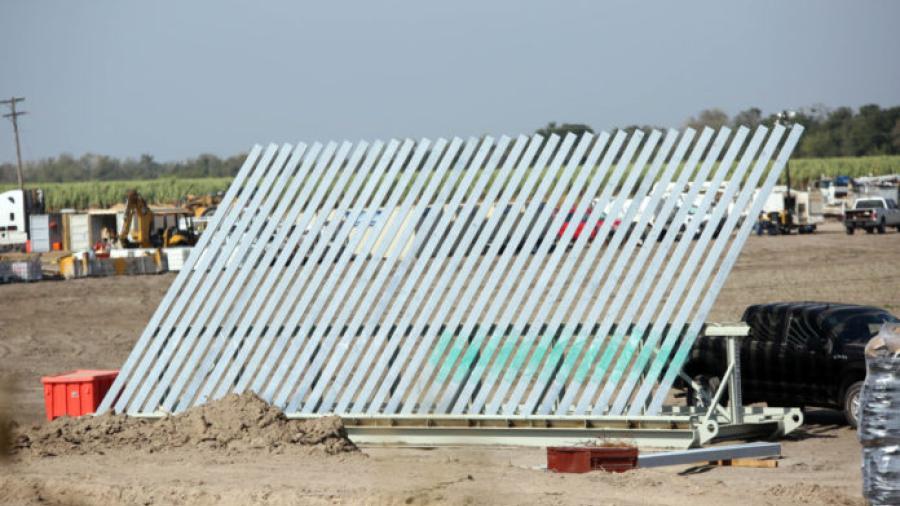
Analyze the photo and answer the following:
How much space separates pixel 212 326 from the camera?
50.0 feet

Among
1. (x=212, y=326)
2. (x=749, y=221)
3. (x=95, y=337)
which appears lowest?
(x=95, y=337)

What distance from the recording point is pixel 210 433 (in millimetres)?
13289

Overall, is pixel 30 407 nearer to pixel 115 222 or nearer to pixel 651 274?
pixel 651 274

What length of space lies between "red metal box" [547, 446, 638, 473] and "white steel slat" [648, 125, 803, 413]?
1413 millimetres

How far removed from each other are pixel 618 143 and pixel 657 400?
9.19ft

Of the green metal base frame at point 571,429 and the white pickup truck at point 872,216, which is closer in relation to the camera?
the green metal base frame at point 571,429

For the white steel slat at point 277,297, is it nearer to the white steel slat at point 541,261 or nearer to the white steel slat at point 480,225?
the white steel slat at point 480,225

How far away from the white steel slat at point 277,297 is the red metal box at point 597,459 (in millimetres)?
4371

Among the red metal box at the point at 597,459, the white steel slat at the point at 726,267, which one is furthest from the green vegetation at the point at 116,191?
the red metal box at the point at 597,459

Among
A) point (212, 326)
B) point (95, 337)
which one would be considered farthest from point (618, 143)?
point (95, 337)

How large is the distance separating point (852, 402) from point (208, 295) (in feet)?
25.1

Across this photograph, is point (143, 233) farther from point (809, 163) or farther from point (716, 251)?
point (809, 163)

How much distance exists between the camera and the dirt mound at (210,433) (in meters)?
13.0

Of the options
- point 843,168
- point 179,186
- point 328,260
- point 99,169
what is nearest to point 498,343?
point 328,260
